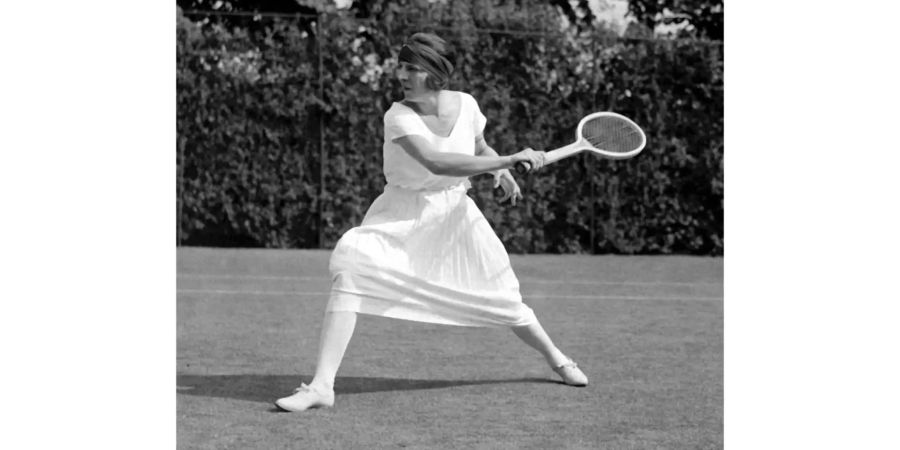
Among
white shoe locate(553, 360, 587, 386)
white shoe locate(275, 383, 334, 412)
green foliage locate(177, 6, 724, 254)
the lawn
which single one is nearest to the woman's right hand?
the lawn

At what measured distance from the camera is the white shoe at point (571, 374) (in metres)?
A: 6.60

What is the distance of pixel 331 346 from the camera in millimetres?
5969

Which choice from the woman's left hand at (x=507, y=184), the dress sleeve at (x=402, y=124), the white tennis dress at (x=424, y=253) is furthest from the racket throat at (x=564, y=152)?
the dress sleeve at (x=402, y=124)

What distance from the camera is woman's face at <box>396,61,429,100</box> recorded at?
6045 millimetres

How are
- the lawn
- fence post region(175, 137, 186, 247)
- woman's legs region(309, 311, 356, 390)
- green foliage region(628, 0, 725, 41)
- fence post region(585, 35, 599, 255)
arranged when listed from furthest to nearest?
green foliage region(628, 0, 725, 41), fence post region(585, 35, 599, 255), fence post region(175, 137, 186, 247), woman's legs region(309, 311, 356, 390), the lawn

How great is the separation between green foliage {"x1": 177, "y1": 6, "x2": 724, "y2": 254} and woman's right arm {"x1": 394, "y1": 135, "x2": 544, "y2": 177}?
25.6 ft

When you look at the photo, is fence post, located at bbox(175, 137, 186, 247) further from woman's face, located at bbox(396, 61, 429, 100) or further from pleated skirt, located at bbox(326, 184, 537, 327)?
woman's face, located at bbox(396, 61, 429, 100)

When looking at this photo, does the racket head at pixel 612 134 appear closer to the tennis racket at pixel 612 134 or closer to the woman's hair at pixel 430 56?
the tennis racket at pixel 612 134

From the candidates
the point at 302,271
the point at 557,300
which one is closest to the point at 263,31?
the point at 302,271

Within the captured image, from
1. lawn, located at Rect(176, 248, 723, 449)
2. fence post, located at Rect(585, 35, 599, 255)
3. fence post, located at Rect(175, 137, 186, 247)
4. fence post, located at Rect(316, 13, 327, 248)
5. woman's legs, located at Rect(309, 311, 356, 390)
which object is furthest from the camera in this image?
fence post, located at Rect(585, 35, 599, 255)

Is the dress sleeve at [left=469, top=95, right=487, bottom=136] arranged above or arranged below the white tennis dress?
above

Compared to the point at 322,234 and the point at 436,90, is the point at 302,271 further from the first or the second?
the point at 436,90

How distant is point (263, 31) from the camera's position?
14.1 m

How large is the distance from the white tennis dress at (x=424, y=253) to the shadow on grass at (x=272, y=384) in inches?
19.4
